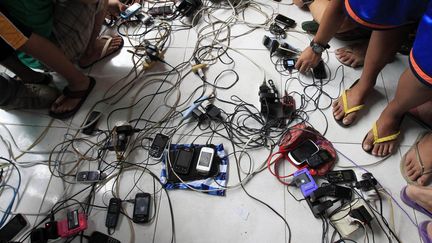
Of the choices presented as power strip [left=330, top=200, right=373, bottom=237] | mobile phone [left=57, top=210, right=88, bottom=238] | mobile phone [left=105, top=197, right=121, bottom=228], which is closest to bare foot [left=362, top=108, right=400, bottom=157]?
power strip [left=330, top=200, right=373, bottom=237]

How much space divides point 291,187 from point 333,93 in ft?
1.59

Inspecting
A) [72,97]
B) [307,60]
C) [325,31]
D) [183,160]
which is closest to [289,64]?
[307,60]

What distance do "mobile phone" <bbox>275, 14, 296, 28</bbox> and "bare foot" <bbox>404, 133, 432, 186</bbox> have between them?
0.80 meters

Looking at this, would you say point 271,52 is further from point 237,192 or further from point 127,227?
point 127,227

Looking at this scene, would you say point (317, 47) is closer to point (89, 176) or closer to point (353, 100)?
point (353, 100)

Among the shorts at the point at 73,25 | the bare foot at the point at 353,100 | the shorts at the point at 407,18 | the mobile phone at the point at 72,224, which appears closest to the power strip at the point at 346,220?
the bare foot at the point at 353,100

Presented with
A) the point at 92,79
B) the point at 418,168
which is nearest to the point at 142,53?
the point at 92,79

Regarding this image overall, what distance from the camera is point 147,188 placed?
1.15 metres

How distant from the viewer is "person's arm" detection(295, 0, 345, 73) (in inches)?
43.1

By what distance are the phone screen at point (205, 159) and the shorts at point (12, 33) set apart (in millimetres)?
768

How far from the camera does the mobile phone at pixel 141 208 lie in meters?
1.07

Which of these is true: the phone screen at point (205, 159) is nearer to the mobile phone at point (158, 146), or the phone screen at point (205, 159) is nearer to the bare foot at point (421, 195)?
the mobile phone at point (158, 146)

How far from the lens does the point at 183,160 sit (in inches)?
45.1

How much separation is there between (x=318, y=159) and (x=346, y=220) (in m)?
0.22
